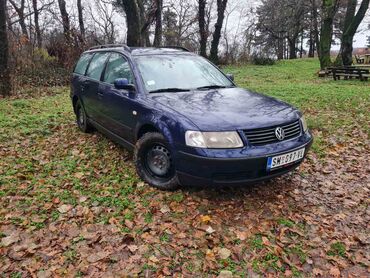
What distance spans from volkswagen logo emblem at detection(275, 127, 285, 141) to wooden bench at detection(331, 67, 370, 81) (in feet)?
36.8

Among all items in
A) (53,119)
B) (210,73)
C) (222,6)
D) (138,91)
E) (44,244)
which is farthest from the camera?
(222,6)

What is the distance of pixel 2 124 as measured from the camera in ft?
24.1

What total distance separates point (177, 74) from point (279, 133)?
1.83 metres

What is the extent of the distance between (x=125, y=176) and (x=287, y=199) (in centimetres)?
219

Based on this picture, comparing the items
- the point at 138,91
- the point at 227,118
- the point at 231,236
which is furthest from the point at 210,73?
the point at 231,236

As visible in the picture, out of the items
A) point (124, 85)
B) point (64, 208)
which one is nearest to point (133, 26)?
point (124, 85)

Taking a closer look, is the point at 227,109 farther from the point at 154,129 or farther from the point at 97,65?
the point at 97,65

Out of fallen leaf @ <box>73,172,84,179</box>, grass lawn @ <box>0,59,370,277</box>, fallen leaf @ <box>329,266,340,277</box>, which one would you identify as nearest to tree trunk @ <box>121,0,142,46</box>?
grass lawn @ <box>0,59,370,277</box>

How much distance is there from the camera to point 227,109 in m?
3.86

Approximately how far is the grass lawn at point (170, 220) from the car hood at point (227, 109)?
39.4 inches

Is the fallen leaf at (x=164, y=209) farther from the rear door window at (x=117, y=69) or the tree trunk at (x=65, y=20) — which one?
the tree trunk at (x=65, y=20)

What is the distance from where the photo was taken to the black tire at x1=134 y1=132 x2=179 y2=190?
401 cm

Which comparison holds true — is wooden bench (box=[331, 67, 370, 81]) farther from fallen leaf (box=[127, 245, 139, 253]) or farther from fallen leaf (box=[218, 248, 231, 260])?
fallen leaf (box=[127, 245, 139, 253])

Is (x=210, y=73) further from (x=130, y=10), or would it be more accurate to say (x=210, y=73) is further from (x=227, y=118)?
(x=130, y=10)
